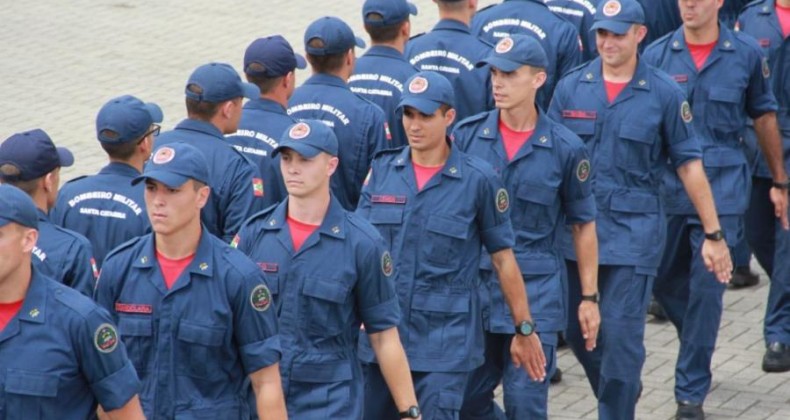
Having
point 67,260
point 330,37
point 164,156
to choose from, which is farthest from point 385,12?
point 164,156

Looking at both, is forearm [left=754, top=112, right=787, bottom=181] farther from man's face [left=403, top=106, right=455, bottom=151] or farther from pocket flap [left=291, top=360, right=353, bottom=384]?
pocket flap [left=291, top=360, right=353, bottom=384]

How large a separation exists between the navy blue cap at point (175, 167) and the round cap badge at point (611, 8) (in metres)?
3.38

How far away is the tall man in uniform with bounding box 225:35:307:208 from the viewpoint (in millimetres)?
9023

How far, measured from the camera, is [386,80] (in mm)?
10188

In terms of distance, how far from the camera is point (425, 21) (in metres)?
18.3

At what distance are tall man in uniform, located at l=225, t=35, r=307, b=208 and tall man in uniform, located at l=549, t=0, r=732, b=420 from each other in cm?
156

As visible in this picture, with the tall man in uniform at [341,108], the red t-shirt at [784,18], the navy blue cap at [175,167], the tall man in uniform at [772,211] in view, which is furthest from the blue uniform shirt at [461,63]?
the navy blue cap at [175,167]

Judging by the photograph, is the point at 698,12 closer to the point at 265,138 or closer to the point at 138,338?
the point at 265,138

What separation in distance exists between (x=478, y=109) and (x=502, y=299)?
2363 mm

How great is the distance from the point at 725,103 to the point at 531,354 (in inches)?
102

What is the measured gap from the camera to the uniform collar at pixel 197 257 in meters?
6.55

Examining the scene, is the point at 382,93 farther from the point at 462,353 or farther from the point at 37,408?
the point at 37,408

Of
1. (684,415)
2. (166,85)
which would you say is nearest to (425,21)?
(166,85)

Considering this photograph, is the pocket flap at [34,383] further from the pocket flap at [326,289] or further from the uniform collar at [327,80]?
the uniform collar at [327,80]
